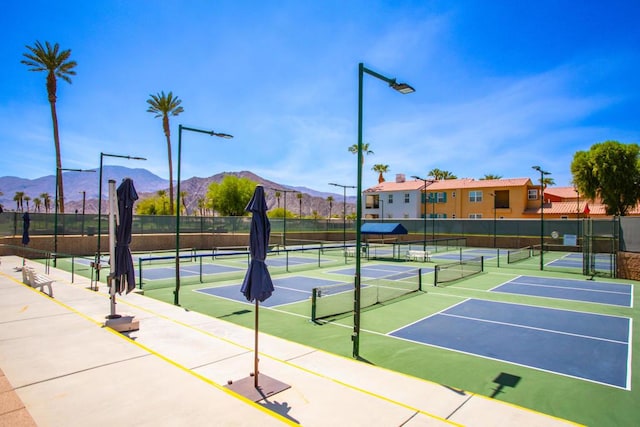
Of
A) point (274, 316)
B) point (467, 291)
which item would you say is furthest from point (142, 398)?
point (467, 291)

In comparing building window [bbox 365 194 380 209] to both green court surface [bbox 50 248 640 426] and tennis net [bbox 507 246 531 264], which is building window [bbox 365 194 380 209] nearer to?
tennis net [bbox 507 246 531 264]

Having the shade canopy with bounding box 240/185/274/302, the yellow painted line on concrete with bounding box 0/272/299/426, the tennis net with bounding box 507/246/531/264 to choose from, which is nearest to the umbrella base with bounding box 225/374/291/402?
the yellow painted line on concrete with bounding box 0/272/299/426

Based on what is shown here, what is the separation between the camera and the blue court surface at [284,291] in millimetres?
15117

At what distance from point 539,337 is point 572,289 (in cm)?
961

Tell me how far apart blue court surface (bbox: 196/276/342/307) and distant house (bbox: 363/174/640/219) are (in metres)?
38.1

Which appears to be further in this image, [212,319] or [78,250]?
[78,250]

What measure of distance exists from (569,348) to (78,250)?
3436 centimetres

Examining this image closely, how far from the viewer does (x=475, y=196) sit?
62.2 metres

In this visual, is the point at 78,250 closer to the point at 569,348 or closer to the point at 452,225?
the point at 569,348

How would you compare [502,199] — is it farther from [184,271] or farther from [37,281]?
[37,281]

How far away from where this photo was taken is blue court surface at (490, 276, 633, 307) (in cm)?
1603

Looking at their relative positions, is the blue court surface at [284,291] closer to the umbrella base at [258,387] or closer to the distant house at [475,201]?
the umbrella base at [258,387]

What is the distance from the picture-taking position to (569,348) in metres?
9.73

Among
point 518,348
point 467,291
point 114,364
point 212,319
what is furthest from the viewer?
point 467,291
